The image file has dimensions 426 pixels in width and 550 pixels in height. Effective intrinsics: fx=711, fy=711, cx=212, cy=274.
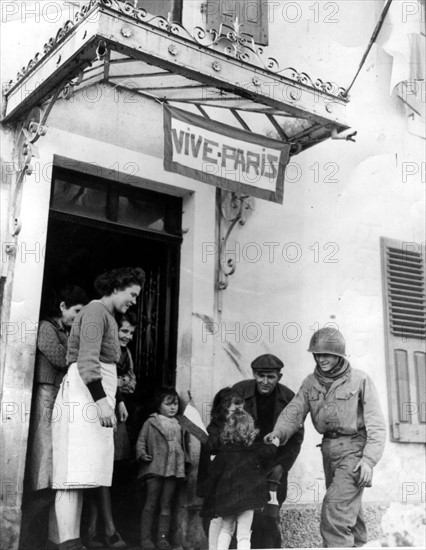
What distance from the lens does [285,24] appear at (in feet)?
25.1

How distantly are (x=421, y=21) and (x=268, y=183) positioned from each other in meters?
3.94

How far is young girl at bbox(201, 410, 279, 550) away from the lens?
529 cm

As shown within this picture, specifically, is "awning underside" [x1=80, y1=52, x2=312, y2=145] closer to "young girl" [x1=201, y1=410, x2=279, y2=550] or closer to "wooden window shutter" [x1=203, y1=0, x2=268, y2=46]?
"wooden window shutter" [x1=203, y1=0, x2=268, y2=46]

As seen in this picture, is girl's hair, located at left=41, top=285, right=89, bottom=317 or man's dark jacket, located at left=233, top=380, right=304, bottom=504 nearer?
girl's hair, located at left=41, top=285, right=89, bottom=317

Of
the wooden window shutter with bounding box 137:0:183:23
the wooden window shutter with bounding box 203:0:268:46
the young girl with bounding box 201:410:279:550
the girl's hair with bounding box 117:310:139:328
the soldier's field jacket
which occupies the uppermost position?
the wooden window shutter with bounding box 203:0:268:46

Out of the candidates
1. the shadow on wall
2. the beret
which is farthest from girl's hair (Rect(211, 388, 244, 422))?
the shadow on wall

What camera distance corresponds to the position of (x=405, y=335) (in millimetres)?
7539

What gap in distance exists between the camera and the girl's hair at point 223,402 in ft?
19.4

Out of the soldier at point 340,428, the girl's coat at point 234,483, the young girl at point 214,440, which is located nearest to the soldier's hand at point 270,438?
the soldier at point 340,428

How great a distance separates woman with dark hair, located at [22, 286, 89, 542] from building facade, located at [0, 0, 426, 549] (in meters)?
0.11

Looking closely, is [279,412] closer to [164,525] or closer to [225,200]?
[164,525]

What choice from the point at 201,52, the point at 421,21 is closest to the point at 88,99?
the point at 201,52

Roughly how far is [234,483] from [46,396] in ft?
5.17

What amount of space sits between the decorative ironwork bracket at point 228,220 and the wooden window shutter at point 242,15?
163 centimetres
